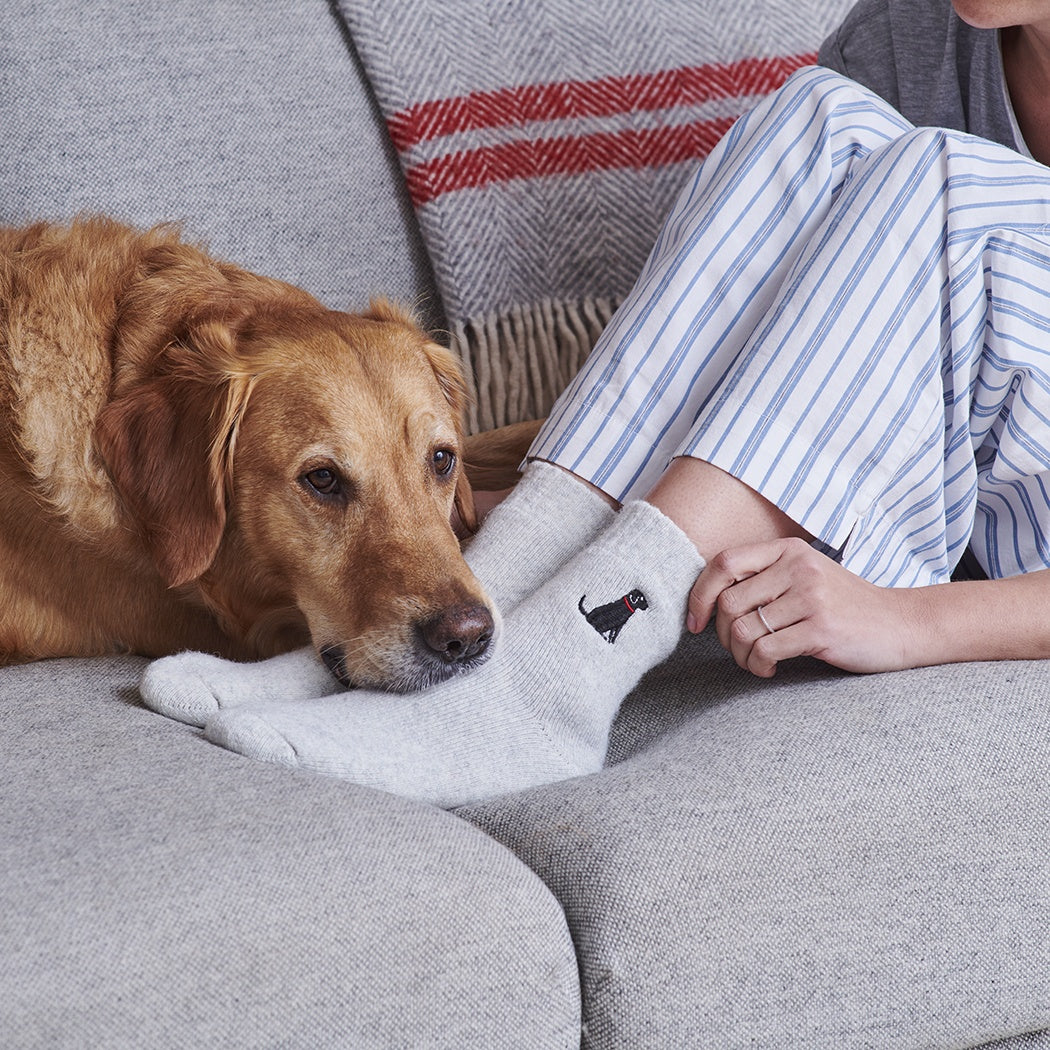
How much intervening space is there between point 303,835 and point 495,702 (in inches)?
12.9

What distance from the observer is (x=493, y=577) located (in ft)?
4.41

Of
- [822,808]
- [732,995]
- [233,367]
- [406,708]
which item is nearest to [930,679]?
[822,808]

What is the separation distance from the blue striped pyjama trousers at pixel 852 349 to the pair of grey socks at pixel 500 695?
15 centimetres

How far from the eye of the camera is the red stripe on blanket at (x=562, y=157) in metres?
1.92

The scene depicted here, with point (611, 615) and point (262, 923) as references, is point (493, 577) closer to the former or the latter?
point (611, 615)

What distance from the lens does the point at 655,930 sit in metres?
0.94

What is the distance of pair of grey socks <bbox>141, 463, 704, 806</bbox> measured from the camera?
1119mm

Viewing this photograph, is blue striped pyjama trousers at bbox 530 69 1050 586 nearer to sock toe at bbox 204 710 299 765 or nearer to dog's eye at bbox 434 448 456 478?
dog's eye at bbox 434 448 456 478

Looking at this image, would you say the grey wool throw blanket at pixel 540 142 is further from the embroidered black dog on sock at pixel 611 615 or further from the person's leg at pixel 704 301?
the embroidered black dog on sock at pixel 611 615

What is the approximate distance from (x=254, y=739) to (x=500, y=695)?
255 millimetres

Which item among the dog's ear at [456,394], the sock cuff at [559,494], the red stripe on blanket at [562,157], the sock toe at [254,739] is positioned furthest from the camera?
the red stripe on blanket at [562,157]

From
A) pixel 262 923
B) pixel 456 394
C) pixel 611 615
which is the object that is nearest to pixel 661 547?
pixel 611 615

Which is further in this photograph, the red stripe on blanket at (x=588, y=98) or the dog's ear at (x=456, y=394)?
the red stripe on blanket at (x=588, y=98)

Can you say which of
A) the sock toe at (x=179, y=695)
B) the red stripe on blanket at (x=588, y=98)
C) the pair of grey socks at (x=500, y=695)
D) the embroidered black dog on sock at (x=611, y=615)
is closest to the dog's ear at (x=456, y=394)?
the pair of grey socks at (x=500, y=695)
